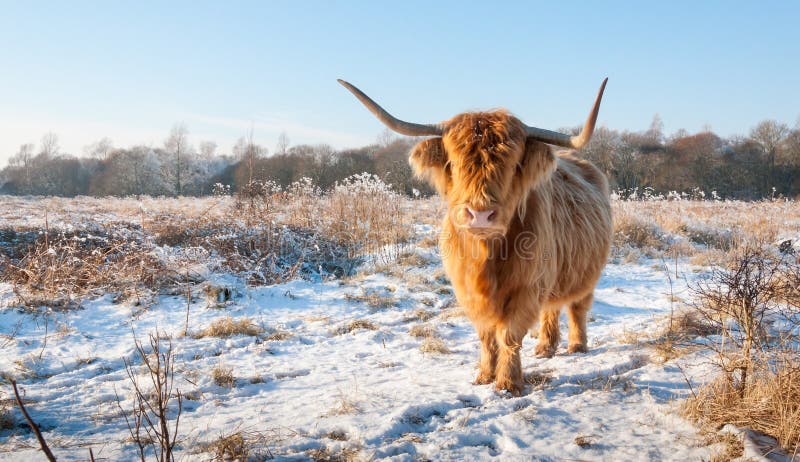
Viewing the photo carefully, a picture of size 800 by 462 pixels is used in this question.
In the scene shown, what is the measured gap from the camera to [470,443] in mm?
2463

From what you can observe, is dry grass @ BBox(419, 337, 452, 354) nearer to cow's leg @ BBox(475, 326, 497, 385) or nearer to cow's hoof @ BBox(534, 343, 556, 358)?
cow's leg @ BBox(475, 326, 497, 385)

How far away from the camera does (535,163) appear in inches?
124

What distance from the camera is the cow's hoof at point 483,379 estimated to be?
133 inches

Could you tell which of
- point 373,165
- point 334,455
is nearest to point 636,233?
point 334,455

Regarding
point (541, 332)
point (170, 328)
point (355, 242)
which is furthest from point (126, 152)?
point (541, 332)

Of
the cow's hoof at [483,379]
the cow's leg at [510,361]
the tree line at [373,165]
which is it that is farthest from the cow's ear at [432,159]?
the tree line at [373,165]

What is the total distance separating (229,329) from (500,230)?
297 cm

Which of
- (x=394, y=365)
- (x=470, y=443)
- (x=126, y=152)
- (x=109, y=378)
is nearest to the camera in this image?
(x=470, y=443)

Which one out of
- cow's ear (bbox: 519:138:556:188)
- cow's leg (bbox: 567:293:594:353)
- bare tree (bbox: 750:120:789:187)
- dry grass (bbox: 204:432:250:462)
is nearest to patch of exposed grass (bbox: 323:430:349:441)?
dry grass (bbox: 204:432:250:462)

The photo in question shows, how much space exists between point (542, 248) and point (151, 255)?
5315 millimetres

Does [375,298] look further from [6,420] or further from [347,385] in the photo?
[6,420]

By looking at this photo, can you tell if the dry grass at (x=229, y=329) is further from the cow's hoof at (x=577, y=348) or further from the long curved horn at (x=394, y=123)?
the cow's hoof at (x=577, y=348)

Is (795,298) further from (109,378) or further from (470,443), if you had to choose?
(109,378)

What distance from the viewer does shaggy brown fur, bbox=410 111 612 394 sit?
3.01m
